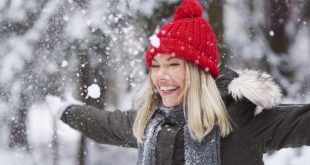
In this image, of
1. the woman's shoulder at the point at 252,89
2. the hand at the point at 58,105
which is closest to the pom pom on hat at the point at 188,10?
the woman's shoulder at the point at 252,89

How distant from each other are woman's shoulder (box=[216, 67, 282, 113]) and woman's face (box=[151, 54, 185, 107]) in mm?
231

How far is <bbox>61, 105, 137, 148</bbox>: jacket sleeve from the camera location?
2574 millimetres

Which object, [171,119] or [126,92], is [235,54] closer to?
[126,92]

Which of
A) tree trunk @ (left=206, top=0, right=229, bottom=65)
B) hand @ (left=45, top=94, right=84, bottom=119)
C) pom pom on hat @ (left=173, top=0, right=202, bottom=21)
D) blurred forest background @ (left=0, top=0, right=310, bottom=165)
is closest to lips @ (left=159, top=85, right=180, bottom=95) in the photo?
pom pom on hat @ (left=173, top=0, right=202, bottom=21)

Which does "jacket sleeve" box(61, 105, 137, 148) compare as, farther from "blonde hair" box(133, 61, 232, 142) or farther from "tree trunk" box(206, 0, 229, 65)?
"tree trunk" box(206, 0, 229, 65)

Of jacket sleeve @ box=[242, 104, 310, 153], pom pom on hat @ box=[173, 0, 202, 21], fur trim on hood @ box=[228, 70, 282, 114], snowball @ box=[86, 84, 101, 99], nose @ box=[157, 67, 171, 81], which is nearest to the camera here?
jacket sleeve @ box=[242, 104, 310, 153]

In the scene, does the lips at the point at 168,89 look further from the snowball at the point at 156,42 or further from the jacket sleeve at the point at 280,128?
the jacket sleeve at the point at 280,128

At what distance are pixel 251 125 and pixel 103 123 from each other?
3.24 ft

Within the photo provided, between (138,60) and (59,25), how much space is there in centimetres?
104

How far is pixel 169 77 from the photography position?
213 cm

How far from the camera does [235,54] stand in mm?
5293

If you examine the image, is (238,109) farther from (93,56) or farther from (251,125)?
(93,56)

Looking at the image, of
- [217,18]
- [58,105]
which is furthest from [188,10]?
[217,18]

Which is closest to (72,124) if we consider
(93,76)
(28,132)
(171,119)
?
(171,119)
